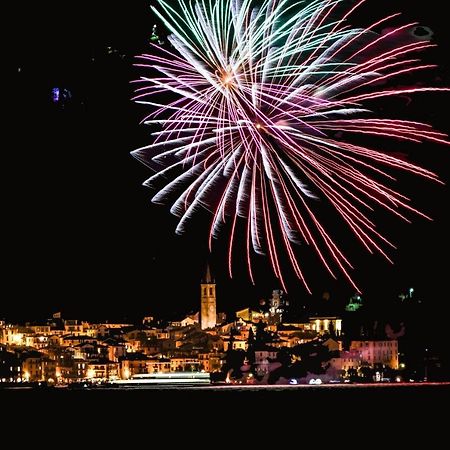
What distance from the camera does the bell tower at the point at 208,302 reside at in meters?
48.5

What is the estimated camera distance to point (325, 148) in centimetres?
1414

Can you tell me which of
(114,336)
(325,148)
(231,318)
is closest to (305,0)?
(325,148)

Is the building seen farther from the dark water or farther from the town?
the dark water

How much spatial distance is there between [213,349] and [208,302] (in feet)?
13.0

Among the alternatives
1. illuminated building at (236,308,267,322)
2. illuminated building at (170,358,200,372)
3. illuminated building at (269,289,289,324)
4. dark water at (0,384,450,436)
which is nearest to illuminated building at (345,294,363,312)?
illuminated building at (236,308,267,322)

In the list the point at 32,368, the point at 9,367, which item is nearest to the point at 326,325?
the point at 32,368

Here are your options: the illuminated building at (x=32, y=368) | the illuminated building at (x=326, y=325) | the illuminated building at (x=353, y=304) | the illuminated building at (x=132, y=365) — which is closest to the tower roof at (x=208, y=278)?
the illuminated building at (x=132, y=365)

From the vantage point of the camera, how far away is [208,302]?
5478 centimetres

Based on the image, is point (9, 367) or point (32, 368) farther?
point (32, 368)

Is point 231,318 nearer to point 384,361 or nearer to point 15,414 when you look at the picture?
point 384,361

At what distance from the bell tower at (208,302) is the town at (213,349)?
9 cm

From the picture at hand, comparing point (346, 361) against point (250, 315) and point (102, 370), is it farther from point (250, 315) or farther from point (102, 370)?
point (102, 370)

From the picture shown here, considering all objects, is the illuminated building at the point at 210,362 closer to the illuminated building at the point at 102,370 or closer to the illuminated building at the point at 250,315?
the illuminated building at the point at 102,370

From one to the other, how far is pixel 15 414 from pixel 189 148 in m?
11.3
